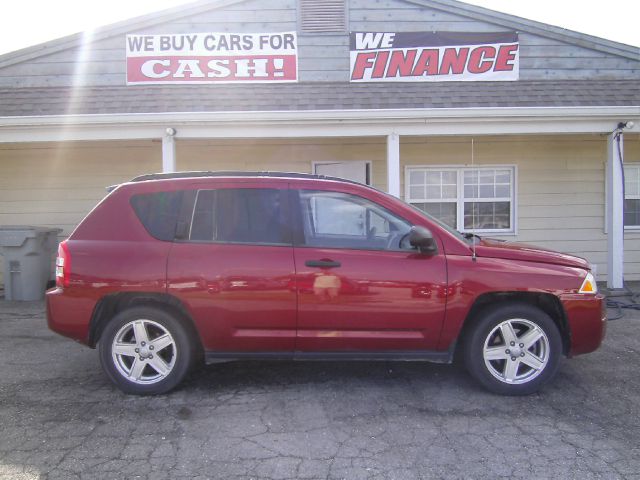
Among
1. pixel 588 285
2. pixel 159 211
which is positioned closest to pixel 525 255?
pixel 588 285

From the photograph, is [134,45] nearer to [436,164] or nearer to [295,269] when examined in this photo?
[436,164]

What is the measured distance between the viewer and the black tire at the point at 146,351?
3949 millimetres

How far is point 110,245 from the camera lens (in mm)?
3967

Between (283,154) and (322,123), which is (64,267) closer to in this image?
(322,123)

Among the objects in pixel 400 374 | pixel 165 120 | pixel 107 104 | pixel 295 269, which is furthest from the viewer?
pixel 107 104

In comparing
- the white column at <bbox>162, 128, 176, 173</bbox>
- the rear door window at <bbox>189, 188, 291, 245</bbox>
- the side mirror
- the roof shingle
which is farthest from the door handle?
the roof shingle

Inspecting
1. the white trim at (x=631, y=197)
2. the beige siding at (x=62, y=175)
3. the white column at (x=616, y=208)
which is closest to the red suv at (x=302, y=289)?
the white column at (x=616, y=208)

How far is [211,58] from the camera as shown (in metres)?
8.63

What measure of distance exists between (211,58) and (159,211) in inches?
213

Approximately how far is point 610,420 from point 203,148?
737 cm

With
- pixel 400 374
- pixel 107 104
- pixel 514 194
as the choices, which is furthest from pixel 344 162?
pixel 400 374

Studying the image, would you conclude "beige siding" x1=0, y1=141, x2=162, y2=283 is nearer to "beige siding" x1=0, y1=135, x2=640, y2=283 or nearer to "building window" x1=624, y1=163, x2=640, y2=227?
"beige siding" x1=0, y1=135, x2=640, y2=283

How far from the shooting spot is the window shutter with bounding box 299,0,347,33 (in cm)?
876

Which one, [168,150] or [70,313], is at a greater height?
[168,150]
